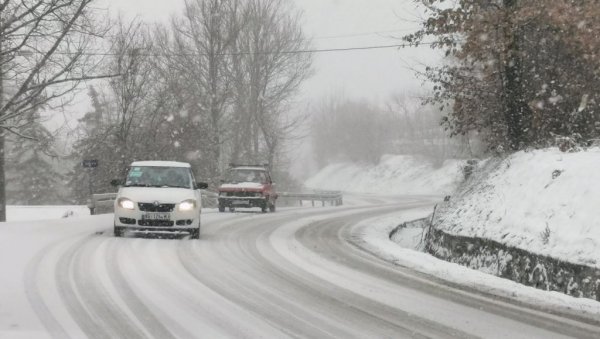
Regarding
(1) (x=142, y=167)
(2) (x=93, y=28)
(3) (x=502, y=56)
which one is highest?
(2) (x=93, y=28)

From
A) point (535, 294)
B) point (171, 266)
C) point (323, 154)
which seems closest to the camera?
point (535, 294)

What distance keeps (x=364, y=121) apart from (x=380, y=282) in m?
81.4

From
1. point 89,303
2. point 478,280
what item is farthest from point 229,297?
point 478,280

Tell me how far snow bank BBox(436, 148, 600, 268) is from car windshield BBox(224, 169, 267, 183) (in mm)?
11302

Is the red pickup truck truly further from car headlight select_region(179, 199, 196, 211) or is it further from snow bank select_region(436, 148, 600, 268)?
car headlight select_region(179, 199, 196, 211)

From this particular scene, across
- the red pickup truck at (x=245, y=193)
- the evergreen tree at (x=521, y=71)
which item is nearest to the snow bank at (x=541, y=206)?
the evergreen tree at (x=521, y=71)

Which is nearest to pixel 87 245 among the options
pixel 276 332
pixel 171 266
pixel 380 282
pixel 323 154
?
pixel 171 266

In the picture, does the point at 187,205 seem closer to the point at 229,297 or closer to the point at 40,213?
the point at 229,297

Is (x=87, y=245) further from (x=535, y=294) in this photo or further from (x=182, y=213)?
(x=535, y=294)

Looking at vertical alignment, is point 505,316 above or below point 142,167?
below

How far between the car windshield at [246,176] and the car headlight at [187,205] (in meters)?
11.5

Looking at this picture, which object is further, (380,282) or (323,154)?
(323,154)

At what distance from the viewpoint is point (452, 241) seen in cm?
1247

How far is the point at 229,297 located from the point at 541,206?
590 cm
